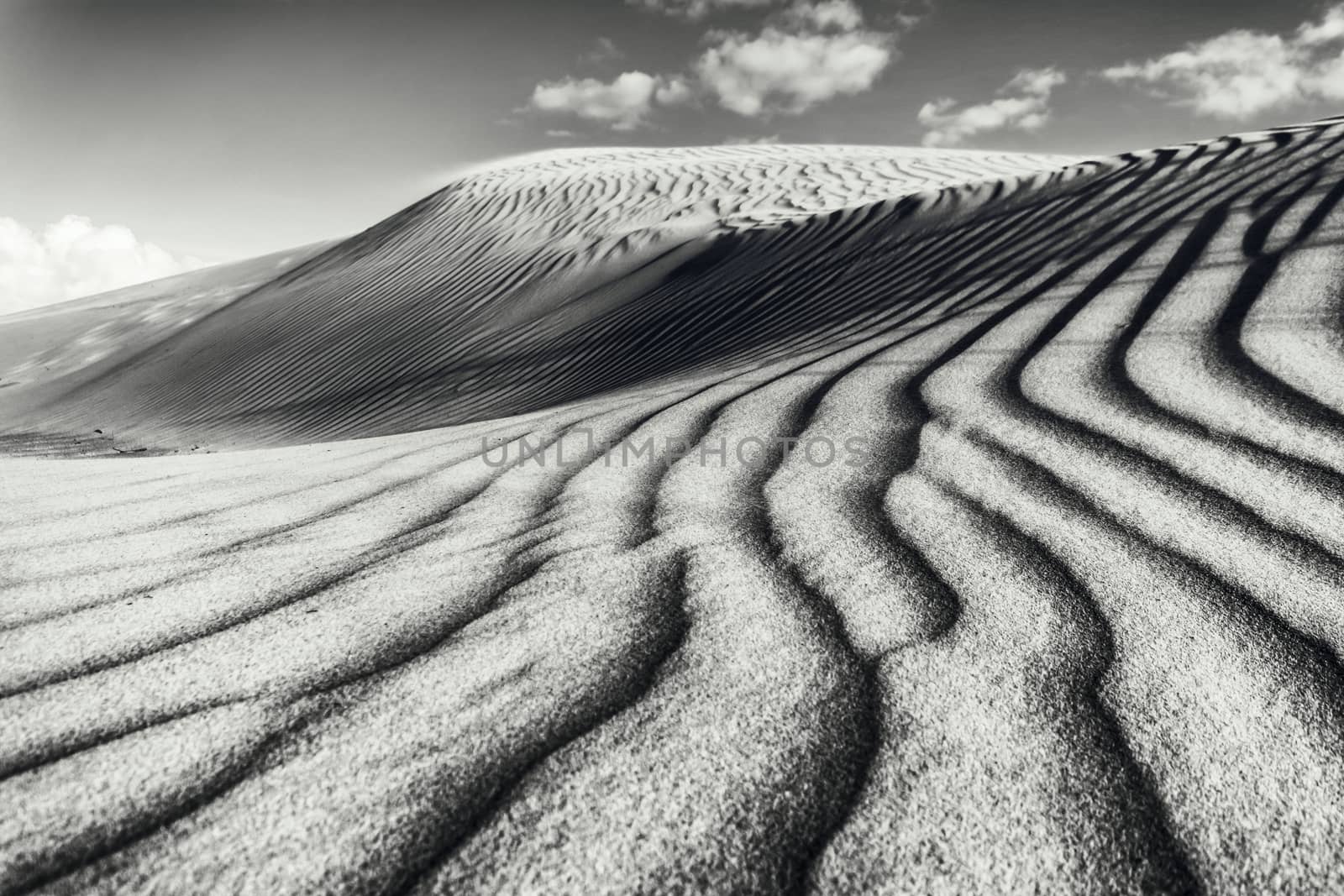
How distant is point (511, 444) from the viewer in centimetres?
240

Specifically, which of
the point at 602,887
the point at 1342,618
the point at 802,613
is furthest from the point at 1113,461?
the point at 602,887

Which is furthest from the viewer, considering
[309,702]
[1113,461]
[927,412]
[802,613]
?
[927,412]

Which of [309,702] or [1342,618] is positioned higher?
[309,702]

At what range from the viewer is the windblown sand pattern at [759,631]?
0.76m

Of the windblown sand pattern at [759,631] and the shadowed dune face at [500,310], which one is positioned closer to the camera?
the windblown sand pattern at [759,631]

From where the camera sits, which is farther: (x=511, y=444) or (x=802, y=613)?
(x=511, y=444)

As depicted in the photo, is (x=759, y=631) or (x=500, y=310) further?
(x=500, y=310)

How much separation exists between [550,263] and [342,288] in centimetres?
330

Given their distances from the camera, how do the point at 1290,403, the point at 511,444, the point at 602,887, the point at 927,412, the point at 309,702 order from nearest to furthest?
Answer: the point at 602,887, the point at 309,702, the point at 1290,403, the point at 927,412, the point at 511,444

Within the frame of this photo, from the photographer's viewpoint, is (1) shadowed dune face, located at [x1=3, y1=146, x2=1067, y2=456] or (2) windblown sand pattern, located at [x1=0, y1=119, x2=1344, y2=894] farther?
(1) shadowed dune face, located at [x1=3, y1=146, x2=1067, y2=456]

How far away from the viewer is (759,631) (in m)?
1.15

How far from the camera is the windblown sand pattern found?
76 centimetres

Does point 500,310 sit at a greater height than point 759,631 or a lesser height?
lesser

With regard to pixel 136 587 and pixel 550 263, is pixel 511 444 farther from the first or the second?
pixel 550 263
